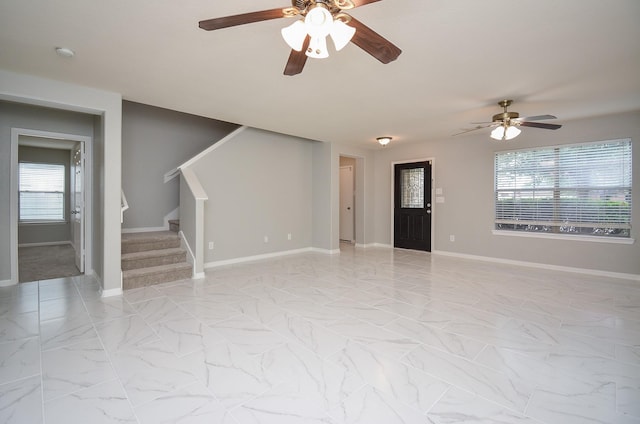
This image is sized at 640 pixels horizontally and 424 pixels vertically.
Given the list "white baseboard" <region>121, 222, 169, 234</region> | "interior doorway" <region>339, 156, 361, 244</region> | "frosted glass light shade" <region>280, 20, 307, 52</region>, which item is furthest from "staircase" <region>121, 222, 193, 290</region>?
"interior doorway" <region>339, 156, 361, 244</region>

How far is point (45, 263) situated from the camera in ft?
17.5

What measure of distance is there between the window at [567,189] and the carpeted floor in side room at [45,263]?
7401 millimetres

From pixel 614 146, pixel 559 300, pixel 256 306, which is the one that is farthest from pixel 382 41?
pixel 614 146

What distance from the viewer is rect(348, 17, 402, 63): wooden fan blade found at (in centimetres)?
171

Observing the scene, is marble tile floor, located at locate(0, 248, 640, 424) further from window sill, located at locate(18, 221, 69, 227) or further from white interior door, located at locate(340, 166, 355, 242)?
window sill, located at locate(18, 221, 69, 227)

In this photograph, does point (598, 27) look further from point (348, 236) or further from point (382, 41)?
point (348, 236)

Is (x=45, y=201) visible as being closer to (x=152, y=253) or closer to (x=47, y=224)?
(x=47, y=224)

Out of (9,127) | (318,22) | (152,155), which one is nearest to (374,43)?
(318,22)

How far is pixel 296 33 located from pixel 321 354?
7.15ft

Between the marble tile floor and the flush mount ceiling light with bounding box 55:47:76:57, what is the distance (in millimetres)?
2431

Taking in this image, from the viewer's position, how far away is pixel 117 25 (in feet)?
7.35

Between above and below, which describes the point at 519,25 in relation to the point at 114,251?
above

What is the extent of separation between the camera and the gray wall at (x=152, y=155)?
5.37 metres

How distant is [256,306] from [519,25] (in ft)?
11.1
